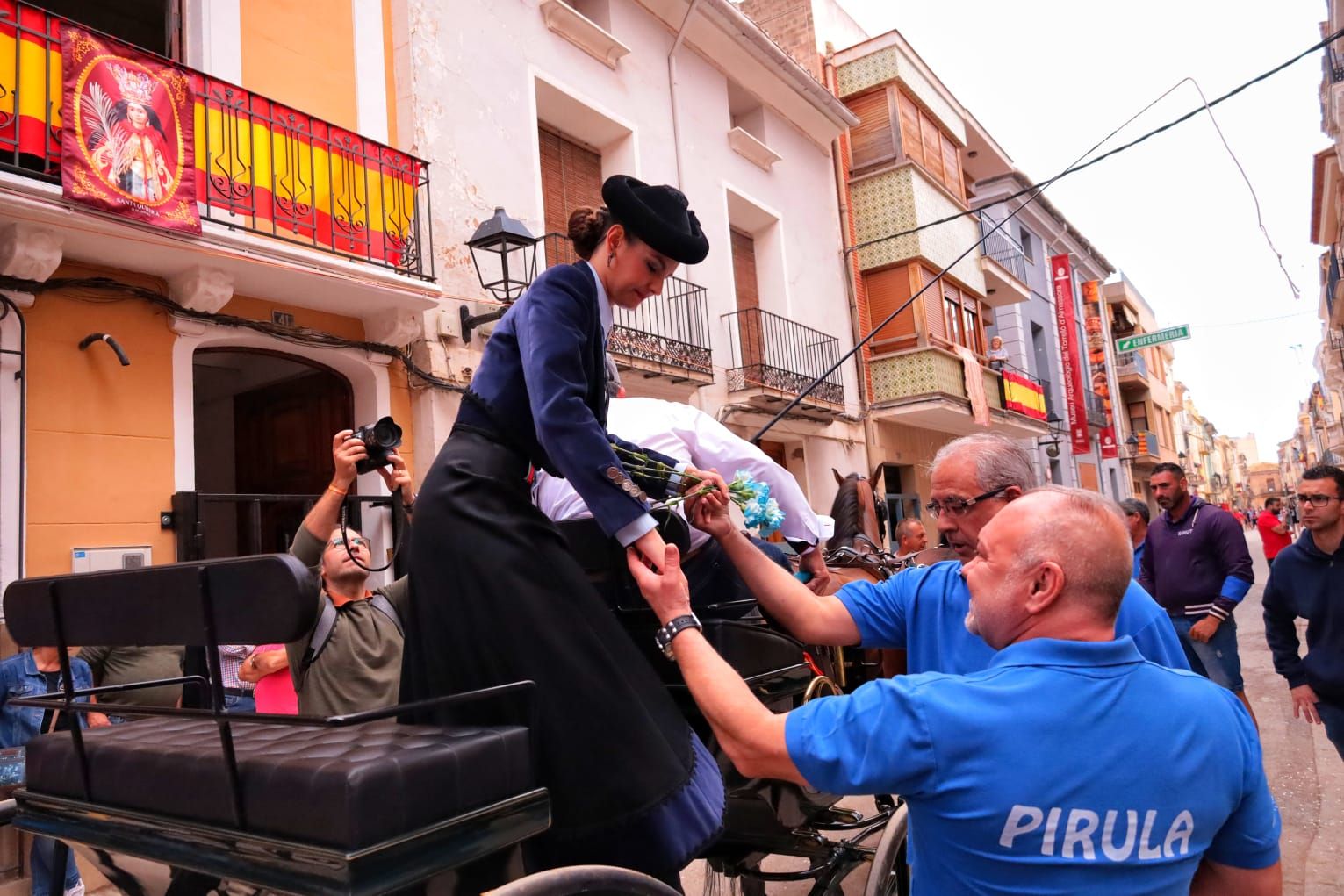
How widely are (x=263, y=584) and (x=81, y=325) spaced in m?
5.34

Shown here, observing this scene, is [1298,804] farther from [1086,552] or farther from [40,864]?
[40,864]

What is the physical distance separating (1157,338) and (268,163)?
14348mm

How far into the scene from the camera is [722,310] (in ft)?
37.6

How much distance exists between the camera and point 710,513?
2.28 meters

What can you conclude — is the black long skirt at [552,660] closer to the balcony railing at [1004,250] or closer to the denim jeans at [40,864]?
the denim jeans at [40,864]

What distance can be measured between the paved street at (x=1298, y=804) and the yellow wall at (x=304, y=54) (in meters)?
6.16

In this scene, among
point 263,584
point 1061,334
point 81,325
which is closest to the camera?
point 263,584

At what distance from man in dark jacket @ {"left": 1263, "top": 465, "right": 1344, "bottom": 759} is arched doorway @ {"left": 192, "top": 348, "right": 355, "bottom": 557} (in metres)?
6.49

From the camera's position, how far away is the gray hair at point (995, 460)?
8.25 ft

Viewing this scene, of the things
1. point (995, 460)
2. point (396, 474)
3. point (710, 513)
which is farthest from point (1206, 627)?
point (396, 474)

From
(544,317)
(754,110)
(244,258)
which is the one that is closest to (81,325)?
(244,258)

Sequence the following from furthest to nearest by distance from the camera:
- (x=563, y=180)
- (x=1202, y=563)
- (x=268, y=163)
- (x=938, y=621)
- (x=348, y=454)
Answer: (x=563, y=180)
(x=268, y=163)
(x=1202, y=563)
(x=348, y=454)
(x=938, y=621)

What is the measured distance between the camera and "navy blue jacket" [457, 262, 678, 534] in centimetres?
184

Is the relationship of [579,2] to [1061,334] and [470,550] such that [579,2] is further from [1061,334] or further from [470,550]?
[1061,334]
